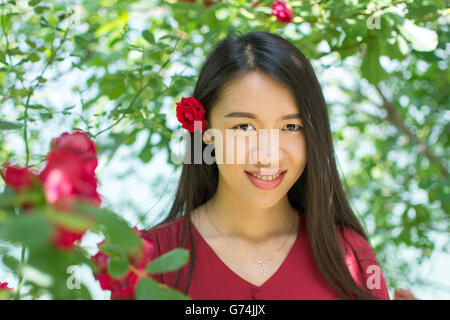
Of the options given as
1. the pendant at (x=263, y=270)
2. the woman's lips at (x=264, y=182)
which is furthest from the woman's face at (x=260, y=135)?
the pendant at (x=263, y=270)

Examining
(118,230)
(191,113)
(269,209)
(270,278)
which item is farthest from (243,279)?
(118,230)

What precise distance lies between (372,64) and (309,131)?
0.75 meters

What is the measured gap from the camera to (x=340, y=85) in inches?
152

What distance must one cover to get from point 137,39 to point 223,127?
3.66ft

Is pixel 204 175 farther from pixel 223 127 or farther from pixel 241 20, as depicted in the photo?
pixel 241 20

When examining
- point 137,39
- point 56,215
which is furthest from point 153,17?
point 56,215

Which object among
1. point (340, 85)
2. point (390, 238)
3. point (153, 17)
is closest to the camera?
point (153, 17)

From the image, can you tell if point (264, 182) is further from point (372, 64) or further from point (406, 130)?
point (406, 130)

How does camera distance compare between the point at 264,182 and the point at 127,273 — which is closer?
the point at 127,273

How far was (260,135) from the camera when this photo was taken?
4.61 ft

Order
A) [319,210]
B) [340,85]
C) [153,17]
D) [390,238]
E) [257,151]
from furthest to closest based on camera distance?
[340,85] < [390,238] < [153,17] < [319,210] < [257,151]

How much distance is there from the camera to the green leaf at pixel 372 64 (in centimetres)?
203

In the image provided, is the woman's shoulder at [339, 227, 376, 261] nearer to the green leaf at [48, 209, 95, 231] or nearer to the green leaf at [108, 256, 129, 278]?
the green leaf at [108, 256, 129, 278]

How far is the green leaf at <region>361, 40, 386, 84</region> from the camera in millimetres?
2025
